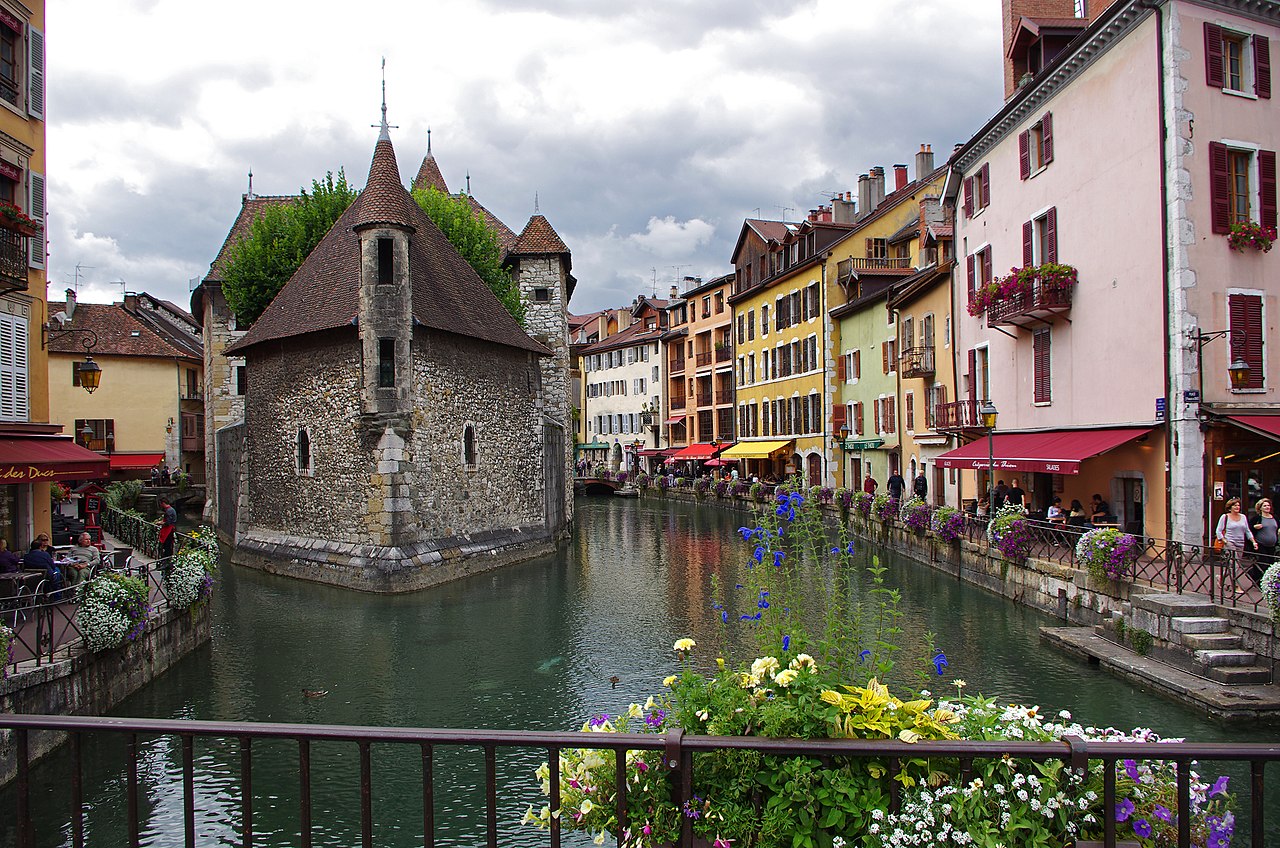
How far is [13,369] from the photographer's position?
14711 mm

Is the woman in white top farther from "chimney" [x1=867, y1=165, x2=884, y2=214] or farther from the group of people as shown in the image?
"chimney" [x1=867, y1=165, x2=884, y2=214]

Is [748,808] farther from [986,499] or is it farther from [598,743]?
[986,499]

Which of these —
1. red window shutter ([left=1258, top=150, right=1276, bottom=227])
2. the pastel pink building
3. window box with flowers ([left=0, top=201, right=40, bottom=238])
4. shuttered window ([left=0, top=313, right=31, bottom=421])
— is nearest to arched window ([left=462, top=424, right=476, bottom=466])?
shuttered window ([left=0, top=313, right=31, bottom=421])

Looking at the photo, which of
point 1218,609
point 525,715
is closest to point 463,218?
point 525,715

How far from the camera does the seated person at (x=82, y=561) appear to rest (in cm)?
1452

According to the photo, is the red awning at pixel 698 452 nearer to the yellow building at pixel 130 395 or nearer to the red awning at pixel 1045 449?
the yellow building at pixel 130 395

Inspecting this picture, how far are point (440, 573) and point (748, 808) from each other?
19.0 m

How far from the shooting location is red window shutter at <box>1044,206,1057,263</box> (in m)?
19.9

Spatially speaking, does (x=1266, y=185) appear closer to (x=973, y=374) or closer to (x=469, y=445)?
(x=973, y=374)

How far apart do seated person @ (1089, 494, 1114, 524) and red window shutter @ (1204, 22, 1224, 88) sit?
24.6 feet

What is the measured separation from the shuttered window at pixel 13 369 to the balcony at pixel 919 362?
22.5m

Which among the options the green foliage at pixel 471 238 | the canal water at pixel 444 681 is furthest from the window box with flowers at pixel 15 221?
the green foliage at pixel 471 238

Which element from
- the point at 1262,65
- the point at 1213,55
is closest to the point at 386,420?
the point at 1213,55

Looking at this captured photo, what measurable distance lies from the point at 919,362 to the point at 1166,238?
1247cm
